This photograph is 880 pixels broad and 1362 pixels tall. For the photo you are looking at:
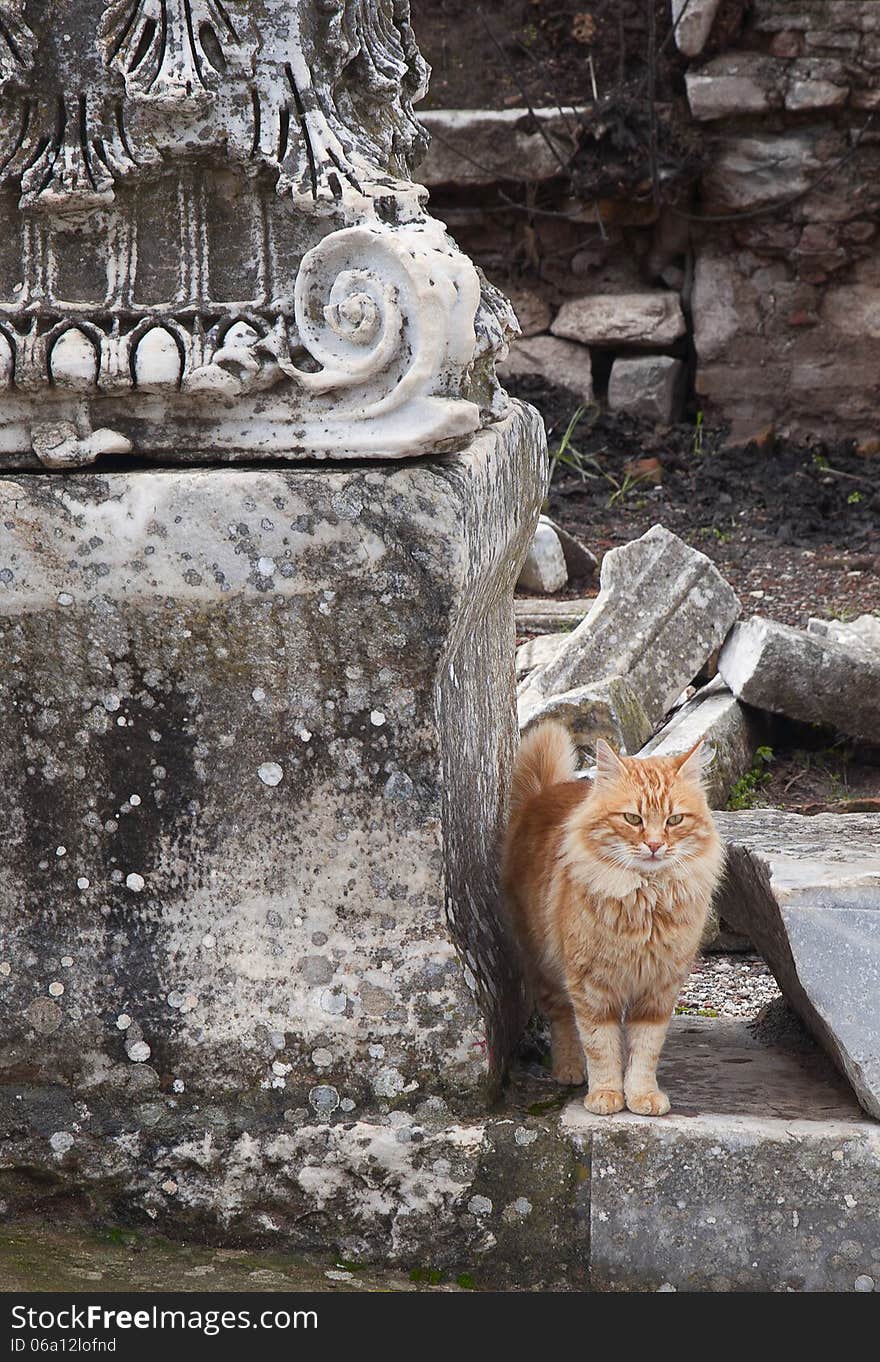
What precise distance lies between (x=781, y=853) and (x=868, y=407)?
21.6ft

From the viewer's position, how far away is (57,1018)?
2471 millimetres

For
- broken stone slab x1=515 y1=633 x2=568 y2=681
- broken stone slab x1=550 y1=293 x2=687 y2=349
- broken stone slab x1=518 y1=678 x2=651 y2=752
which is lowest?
broken stone slab x1=515 y1=633 x2=568 y2=681

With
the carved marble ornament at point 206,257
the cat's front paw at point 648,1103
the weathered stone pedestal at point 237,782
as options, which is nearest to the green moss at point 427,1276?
the weathered stone pedestal at point 237,782

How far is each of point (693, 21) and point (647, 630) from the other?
15.1 ft

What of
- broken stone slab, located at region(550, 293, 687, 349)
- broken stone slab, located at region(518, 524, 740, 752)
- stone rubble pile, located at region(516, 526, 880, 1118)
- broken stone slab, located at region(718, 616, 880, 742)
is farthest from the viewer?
broken stone slab, located at region(550, 293, 687, 349)

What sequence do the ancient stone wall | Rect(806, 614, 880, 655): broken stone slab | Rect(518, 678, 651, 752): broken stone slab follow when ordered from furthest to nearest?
the ancient stone wall
Rect(806, 614, 880, 655): broken stone slab
Rect(518, 678, 651, 752): broken stone slab

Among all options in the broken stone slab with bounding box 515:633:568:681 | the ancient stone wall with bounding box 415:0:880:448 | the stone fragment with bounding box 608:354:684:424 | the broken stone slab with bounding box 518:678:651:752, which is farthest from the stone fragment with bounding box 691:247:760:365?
the broken stone slab with bounding box 518:678:651:752

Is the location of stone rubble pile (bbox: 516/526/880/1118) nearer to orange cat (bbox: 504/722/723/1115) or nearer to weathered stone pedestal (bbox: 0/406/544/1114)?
orange cat (bbox: 504/722/723/1115)

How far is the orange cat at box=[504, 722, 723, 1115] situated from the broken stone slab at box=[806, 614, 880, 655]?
9.60 feet

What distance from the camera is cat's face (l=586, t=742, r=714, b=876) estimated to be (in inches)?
100

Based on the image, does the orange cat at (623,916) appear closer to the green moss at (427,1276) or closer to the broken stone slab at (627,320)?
the green moss at (427,1276)

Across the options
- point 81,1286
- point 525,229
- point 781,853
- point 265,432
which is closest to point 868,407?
point 525,229

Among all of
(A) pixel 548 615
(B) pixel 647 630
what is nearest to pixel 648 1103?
(B) pixel 647 630

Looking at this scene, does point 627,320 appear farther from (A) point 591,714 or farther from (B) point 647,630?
(A) point 591,714
